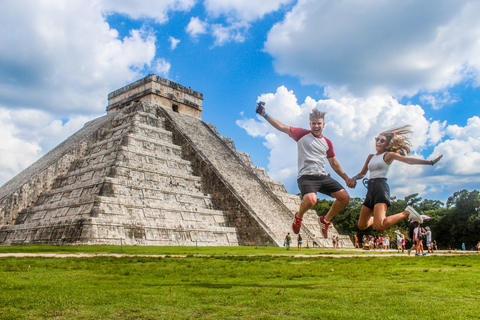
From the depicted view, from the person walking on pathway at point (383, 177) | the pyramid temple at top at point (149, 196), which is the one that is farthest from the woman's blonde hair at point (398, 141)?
the pyramid temple at top at point (149, 196)

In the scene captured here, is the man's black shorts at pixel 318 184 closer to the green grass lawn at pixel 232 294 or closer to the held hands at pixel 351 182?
the held hands at pixel 351 182

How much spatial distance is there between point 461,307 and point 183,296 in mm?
3132

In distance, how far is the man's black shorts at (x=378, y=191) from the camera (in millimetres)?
6039

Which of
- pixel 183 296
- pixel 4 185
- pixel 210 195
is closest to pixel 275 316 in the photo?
pixel 183 296

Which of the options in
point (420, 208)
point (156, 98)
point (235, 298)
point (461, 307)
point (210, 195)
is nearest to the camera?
point (461, 307)

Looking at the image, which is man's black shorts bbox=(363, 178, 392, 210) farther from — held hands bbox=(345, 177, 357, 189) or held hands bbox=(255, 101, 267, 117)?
held hands bbox=(255, 101, 267, 117)

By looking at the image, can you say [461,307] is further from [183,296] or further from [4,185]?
[4,185]

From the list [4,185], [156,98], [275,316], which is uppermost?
[156,98]

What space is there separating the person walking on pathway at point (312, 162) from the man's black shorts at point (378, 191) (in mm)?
405

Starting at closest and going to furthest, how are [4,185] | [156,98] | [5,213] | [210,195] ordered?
1. [5,213]
2. [210,195]
3. [4,185]
4. [156,98]

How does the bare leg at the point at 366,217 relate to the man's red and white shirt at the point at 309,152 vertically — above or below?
below

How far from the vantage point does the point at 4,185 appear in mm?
26203

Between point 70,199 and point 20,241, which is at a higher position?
point 70,199

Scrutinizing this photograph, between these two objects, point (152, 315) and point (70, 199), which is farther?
point (70, 199)
